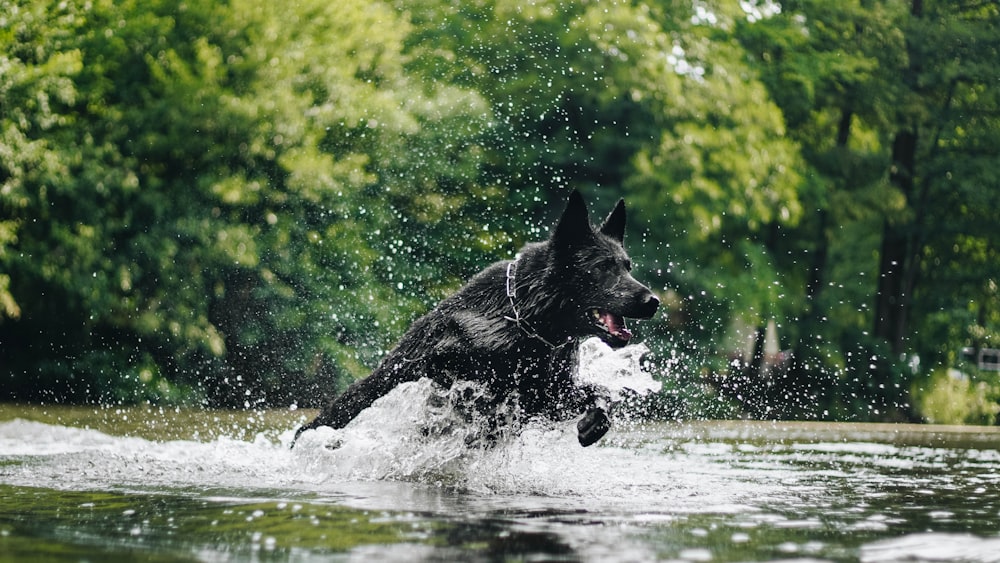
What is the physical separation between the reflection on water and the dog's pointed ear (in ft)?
3.82

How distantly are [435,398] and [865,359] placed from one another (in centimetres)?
1895

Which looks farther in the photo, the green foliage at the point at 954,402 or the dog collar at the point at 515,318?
the green foliage at the point at 954,402

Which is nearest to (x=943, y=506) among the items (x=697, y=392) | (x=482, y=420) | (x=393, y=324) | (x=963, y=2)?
(x=482, y=420)

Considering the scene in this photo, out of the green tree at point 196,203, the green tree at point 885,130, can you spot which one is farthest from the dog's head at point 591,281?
the green tree at point 885,130

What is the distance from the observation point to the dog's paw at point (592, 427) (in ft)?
22.4

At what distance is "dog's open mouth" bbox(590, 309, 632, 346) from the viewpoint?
23.4 feet

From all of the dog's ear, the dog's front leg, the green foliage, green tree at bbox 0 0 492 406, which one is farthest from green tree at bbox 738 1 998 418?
the dog's front leg

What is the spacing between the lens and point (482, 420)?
7336mm

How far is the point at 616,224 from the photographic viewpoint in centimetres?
775

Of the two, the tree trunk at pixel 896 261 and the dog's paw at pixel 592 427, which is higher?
the tree trunk at pixel 896 261

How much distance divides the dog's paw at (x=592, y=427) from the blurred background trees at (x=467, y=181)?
11.4 meters

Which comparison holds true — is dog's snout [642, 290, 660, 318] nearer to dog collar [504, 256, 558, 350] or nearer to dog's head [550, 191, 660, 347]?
dog's head [550, 191, 660, 347]

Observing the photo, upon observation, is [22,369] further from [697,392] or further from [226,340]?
[697,392]

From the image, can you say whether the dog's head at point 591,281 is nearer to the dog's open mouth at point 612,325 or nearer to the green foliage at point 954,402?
the dog's open mouth at point 612,325
